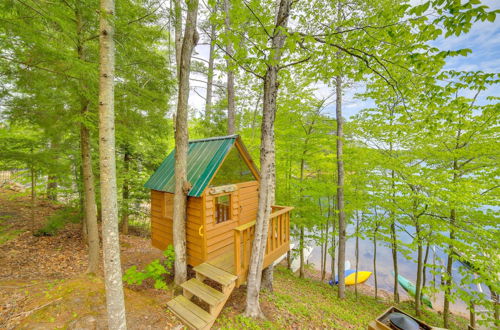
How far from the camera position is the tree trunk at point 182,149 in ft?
12.0

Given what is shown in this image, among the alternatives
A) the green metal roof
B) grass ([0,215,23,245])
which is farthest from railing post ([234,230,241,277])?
grass ([0,215,23,245])

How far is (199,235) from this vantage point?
414 centimetres

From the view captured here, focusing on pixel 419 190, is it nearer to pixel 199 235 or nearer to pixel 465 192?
pixel 465 192

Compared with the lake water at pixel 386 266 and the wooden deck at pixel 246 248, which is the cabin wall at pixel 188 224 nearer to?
the wooden deck at pixel 246 248

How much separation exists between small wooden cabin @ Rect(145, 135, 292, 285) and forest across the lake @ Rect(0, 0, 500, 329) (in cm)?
4

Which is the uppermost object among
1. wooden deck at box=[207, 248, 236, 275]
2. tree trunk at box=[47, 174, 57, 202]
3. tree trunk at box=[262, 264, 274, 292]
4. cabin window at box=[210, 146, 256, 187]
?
cabin window at box=[210, 146, 256, 187]

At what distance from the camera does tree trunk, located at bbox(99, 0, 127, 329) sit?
2.44m

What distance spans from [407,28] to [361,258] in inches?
723

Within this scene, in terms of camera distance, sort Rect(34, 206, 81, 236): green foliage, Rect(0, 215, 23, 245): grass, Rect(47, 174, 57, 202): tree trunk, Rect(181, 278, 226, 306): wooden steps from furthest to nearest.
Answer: Rect(34, 206, 81, 236): green foliage → Rect(47, 174, 57, 202): tree trunk → Rect(0, 215, 23, 245): grass → Rect(181, 278, 226, 306): wooden steps

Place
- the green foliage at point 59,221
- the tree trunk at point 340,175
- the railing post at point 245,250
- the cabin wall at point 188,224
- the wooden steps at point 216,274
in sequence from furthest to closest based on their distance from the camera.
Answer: the tree trunk at point 340,175 → the green foliage at point 59,221 → the cabin wall at point 188,224 → the railing post at point 245,250 → the wooden steps at point 216,274

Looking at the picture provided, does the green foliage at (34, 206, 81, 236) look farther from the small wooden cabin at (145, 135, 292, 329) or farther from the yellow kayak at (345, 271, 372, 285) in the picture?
the yellow kayak at (345, 271, 372, 285)

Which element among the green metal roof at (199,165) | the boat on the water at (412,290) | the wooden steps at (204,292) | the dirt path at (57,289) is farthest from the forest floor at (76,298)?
the boat on the water at (412,290)

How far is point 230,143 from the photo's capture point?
4.64 metres

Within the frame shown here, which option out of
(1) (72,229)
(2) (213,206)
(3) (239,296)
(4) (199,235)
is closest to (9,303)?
(4) (199,235)
